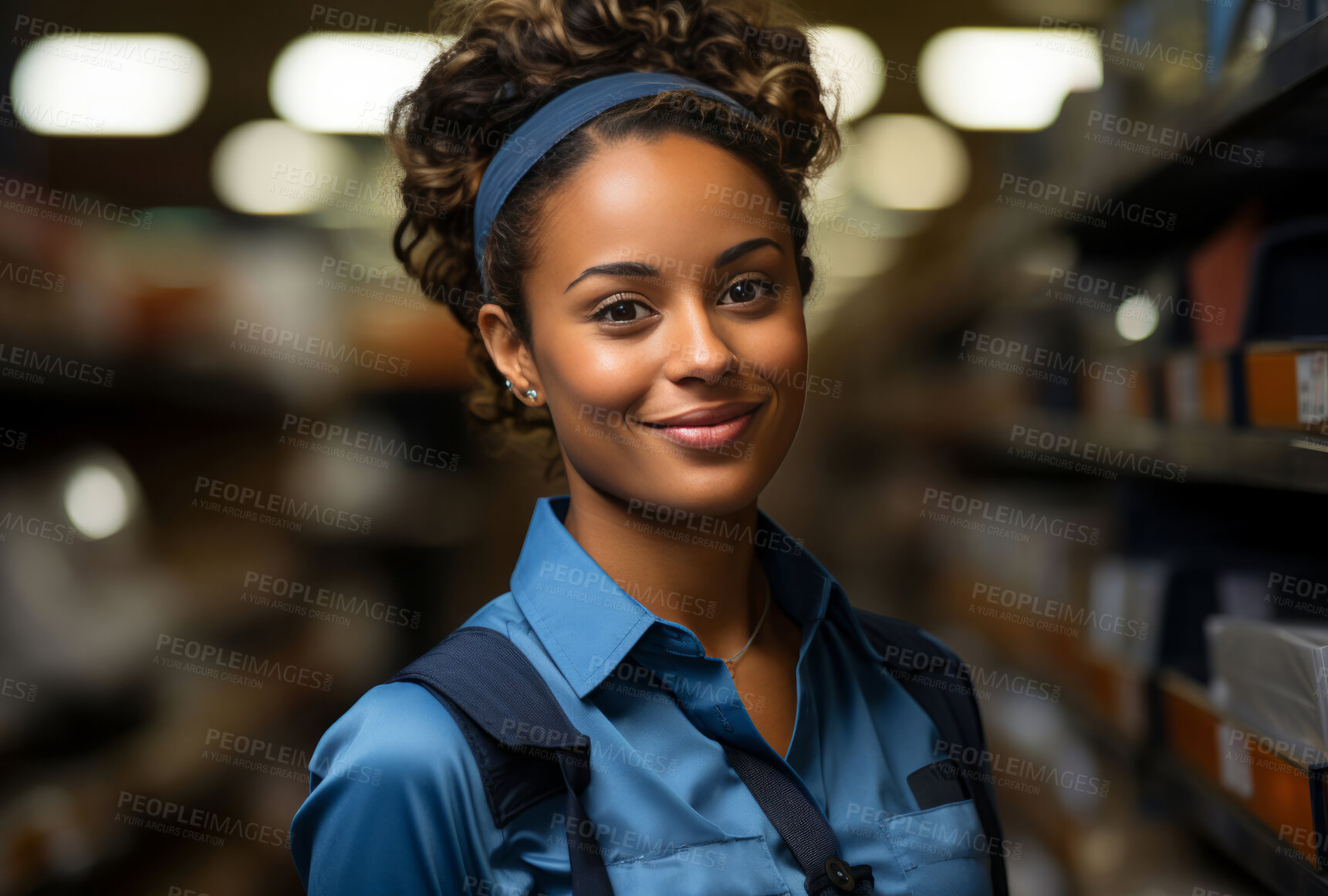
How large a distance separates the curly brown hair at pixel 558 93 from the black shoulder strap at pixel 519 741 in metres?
0.41

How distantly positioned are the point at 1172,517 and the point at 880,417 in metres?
2.35

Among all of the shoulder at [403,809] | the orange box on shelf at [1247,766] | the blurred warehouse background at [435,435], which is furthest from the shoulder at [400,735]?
the orange box on shelf at [1247,766]

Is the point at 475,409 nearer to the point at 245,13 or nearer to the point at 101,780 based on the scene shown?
the point at 101,780

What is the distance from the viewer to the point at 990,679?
10.1ft

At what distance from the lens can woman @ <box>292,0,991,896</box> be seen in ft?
2.96

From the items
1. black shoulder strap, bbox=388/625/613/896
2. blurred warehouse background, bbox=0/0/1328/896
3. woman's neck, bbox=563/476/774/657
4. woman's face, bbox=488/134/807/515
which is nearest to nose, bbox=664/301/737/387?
woman's face, bbox=488/134/807/515

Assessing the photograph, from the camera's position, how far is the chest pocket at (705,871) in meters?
0.91

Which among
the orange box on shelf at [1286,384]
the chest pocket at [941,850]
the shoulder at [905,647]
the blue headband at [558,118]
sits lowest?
the chest pocket at [941,850]

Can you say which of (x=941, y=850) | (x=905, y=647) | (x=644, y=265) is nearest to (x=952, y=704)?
(x=905, y=647)

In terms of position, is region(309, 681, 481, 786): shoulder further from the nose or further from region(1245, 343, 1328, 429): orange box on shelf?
region(1245, 343, 1328, 429): orange box on shelf

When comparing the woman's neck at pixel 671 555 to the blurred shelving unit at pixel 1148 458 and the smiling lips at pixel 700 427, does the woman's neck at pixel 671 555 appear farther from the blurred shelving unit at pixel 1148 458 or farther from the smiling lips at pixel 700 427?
the blurred shelving unit at pixel 1148 458

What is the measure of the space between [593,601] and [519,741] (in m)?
0.21

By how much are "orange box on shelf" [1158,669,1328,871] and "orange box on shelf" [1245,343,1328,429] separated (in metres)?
0.45

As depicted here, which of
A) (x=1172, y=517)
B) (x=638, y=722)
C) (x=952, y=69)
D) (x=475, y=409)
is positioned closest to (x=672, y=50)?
(x=475, y=409)
